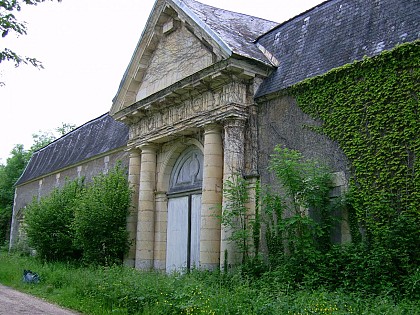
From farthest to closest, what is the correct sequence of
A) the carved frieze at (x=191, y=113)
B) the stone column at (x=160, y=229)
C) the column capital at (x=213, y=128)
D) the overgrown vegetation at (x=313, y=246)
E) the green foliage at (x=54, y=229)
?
the green foliage at (x=54, y=229) < the stone column at (x=160, y=229) < the column capital at (x=213, y=128) < the carved frieze at (x=191, y=113) < the overgrown vegetation at (x=313, y=246)

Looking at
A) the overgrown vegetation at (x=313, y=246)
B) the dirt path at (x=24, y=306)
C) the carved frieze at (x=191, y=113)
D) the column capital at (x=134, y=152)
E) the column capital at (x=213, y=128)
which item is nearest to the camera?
the overgrown vegetation at (x=313, y=246)

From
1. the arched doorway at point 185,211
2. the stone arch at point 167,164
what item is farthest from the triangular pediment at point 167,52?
the arched doorway at point 185,211

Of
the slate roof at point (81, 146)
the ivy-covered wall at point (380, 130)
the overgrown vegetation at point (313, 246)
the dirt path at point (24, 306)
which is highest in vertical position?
the slate roof at point (81, 146)

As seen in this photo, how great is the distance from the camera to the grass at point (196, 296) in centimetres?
716

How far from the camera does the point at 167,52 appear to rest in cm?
1456

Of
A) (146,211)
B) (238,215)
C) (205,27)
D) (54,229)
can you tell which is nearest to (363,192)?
(238,215)

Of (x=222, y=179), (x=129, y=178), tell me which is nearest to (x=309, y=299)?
(x=222, y=179)

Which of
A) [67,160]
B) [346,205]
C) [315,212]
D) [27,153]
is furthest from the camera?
[27,153]

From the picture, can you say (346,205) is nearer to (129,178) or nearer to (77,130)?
(129,178)

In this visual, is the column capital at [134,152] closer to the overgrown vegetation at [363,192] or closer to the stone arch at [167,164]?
the stone arch at [167,164]

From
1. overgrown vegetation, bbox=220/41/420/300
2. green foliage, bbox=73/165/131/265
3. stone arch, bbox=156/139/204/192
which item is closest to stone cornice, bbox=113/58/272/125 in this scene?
stone arch, bbox=156/139/204/192

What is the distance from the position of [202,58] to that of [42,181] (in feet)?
55.1

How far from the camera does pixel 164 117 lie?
46.9 ft

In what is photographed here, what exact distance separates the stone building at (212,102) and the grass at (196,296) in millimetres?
1965
